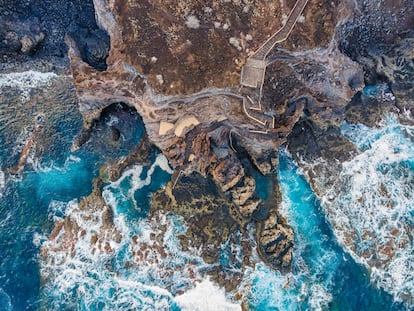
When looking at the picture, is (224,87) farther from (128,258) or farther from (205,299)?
(205,299)

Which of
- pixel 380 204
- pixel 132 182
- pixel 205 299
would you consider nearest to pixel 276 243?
pixel 205 299

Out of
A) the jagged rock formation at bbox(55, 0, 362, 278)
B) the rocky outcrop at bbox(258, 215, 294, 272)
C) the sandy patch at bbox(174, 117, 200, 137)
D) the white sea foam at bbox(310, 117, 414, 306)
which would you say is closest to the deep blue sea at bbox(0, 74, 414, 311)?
the white sea foam at bbox(310, 117, 414, 306)

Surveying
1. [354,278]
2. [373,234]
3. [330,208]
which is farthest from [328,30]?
[354,278]

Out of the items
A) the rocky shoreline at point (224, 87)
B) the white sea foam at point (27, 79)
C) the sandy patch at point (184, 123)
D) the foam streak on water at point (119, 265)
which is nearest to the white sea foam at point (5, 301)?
the foam streak on water at point (119, 265)

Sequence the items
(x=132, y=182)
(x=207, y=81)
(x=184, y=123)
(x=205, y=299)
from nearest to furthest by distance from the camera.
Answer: (x=207, y=81)
(x=184, y=123)
(x=205, y=299)
(x=132, y=182)

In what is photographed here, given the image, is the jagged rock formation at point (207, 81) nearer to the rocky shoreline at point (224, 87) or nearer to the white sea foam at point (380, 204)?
the rocky shoreline at point (224, 87)
